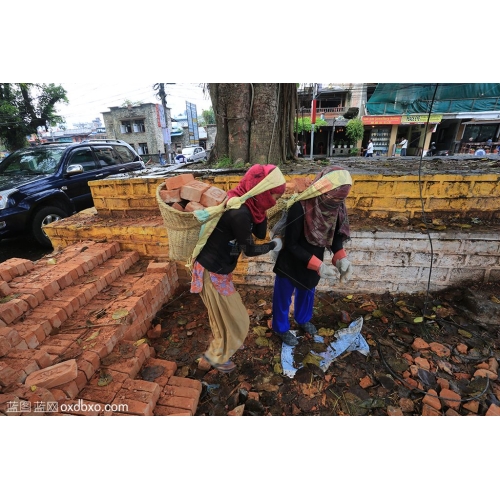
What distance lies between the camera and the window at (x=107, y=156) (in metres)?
5.49

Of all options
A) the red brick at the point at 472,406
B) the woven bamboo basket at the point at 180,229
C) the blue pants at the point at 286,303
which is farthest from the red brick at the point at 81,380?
the red brick at the point at 472,406

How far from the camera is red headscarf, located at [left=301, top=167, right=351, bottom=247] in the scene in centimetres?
182

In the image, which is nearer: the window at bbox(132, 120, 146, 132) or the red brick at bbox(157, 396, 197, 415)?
the red brick at bbox(157, 396, 197, 415)

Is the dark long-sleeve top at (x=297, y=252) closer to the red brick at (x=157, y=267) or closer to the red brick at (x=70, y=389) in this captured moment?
the red brick at (x=157, y=267)

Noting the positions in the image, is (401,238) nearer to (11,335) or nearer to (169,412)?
(169,412)

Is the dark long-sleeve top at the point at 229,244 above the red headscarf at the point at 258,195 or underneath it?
underneath

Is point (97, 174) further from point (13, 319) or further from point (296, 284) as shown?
point (296, 284)

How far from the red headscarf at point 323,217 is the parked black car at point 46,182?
12.6ft

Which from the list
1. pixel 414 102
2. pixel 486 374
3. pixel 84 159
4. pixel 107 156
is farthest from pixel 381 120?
pixel 486 374

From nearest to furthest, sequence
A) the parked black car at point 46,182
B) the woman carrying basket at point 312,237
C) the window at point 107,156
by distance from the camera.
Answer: the woman carrying basket at point 312,237 < the parked black car at point 46,182 < the window at point 107,156

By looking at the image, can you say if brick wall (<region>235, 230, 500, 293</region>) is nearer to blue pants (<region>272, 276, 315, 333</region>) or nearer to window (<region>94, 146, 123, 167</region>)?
blue pants (<region>272, 276, 315, 333</region>)

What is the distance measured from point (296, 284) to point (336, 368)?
779 mm

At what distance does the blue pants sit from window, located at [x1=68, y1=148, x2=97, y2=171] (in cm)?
488

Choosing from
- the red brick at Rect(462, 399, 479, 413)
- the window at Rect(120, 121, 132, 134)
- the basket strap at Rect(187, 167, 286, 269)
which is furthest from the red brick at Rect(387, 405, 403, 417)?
the window at Rect(120, 121, 132, 134)
